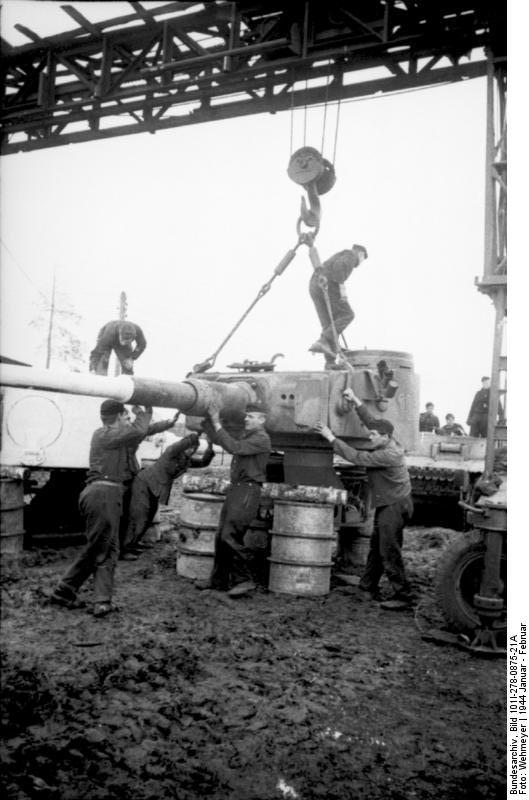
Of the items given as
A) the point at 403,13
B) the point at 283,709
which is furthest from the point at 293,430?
the point at 403,13

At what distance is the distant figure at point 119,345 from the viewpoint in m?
8.20

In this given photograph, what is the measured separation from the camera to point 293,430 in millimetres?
7008

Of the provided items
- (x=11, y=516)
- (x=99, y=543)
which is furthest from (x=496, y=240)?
(x=11, y=516)

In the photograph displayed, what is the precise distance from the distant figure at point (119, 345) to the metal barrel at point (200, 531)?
6.21ft

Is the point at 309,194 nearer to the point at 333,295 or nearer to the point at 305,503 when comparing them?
the point at 333,295

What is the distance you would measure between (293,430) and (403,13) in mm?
4934

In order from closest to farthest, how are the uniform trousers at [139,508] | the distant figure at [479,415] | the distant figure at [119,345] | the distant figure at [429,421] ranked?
the uniform trousers at [139,508]
the distant figure at [119,345]
the distant figure at [479,415]
the distant figure at [429,421]

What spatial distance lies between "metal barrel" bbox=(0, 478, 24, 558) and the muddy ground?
1341mm

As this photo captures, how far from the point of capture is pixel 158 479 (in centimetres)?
746

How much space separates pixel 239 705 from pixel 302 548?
2884 millimetres

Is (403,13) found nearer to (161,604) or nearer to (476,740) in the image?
(161,604)

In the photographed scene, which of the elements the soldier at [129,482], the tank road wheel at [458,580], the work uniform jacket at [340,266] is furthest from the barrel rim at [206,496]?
the work uniform jacket at [340,266]

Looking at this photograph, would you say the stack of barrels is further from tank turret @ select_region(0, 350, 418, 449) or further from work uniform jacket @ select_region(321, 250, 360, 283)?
work uniform jacket @ select_region(321, 250, 360, 283)

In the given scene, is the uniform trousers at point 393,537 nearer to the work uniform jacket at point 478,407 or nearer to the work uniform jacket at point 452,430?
the work uniform jacket at point 478,407
